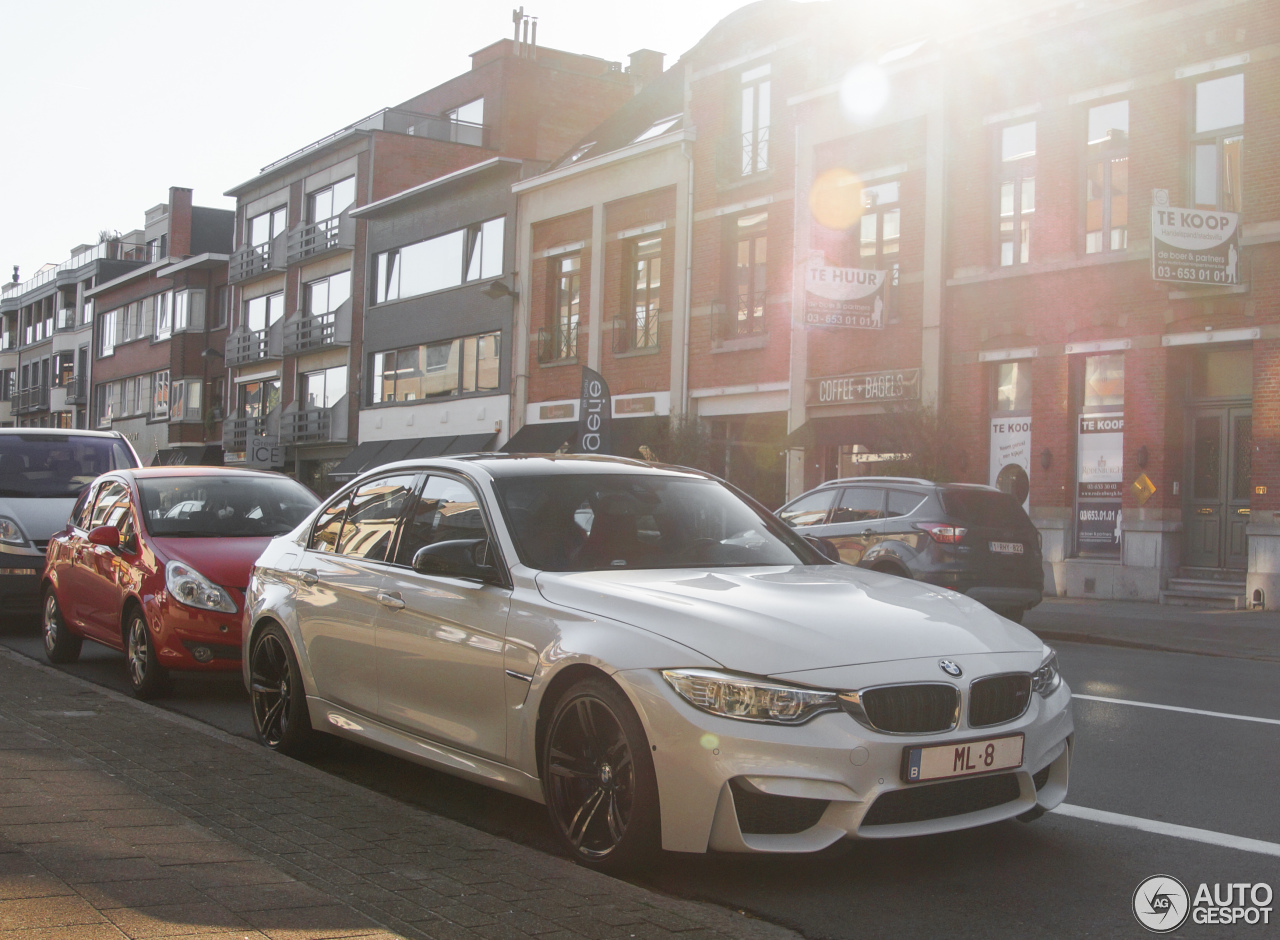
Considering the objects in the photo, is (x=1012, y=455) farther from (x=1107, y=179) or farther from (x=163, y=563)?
(x=163, y=563)

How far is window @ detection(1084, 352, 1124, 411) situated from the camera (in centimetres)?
2119

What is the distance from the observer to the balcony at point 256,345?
4878 centimetres

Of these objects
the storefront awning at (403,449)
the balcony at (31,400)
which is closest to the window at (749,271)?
the storefront awning at (403,449)

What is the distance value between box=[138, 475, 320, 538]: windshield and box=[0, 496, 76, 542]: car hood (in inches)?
128

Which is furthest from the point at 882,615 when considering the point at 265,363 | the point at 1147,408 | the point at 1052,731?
the point at 265,363

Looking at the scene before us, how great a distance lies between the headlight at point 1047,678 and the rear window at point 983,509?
9.38 metres

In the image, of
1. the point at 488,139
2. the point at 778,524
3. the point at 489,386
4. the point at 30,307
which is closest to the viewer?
the point at 778,524

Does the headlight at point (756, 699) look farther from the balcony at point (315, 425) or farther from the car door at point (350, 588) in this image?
the balcony at point (315, 425)

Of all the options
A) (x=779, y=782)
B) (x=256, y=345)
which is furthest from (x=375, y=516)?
(x=256, y=345)

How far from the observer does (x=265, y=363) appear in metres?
50.7

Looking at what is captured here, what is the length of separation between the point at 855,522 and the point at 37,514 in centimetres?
818

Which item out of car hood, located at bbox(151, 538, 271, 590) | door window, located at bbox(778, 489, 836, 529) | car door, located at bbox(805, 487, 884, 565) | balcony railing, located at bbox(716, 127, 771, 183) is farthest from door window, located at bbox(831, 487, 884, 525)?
balcony railing, located at bbox(716, 127, 771, 183)

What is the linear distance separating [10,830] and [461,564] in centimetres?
184

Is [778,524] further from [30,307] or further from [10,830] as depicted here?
[30,307]
